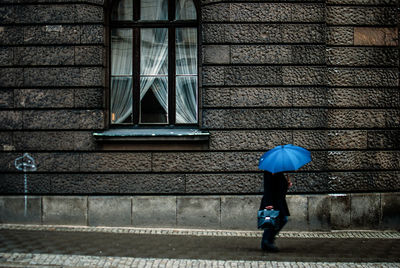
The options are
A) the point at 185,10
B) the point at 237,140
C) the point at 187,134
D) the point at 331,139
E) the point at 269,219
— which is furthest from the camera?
the point at 185,10

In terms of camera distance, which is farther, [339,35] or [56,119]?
[339,35]

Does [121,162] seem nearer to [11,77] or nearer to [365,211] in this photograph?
[11,77]

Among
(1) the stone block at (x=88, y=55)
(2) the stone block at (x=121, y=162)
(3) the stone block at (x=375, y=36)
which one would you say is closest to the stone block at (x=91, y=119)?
(2) the stone block at (x=121, y=162)

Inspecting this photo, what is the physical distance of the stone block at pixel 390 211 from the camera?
786cm

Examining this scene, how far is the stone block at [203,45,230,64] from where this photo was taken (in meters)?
7.74

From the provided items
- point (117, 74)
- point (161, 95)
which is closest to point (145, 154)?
point (161, 95)

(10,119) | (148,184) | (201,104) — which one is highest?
(201,104)

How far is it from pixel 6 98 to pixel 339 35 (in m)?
6.59

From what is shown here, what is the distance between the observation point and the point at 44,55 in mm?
7805

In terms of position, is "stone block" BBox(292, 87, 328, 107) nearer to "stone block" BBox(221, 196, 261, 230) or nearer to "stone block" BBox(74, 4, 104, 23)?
"stone block" BBox(221, 196, 261, 230)

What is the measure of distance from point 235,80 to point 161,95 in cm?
155

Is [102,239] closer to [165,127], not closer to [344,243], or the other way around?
[165,127]

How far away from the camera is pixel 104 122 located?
7.84 metres

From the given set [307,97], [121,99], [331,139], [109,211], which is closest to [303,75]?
[307,97]
